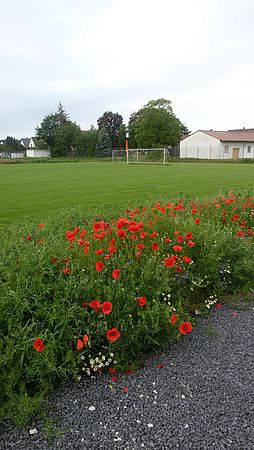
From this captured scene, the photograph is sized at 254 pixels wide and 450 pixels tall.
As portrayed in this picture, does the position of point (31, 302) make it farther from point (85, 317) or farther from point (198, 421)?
point (198, 421)

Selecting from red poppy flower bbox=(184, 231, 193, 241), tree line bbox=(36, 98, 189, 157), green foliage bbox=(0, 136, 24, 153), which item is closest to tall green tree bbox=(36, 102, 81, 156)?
tree line bbox=(36, 98, 189, 157)

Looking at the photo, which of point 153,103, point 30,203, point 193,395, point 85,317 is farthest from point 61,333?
point 153,103

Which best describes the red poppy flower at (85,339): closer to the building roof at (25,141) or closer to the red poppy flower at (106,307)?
the red poppy flower at (106,307)

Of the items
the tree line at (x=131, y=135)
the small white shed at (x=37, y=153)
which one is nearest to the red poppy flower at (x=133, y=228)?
the tree line at (x=131, y=135)

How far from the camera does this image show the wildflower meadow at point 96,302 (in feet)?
6.89

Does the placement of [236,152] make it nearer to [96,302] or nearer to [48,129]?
[48,129]

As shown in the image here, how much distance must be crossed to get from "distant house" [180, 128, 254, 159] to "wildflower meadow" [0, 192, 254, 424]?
5137cm

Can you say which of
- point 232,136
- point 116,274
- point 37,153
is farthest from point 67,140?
point 116,274

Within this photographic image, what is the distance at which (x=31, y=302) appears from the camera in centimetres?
241

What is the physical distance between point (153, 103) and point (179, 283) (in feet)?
213

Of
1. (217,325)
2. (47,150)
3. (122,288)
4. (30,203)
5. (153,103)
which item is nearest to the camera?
(122,288)

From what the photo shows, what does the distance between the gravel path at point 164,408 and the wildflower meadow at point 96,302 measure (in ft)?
0.36

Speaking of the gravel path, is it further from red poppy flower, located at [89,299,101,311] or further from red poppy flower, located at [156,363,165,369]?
red poppy flower, located at [89,299,101,311]

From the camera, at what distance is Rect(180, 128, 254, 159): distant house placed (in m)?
52.7
